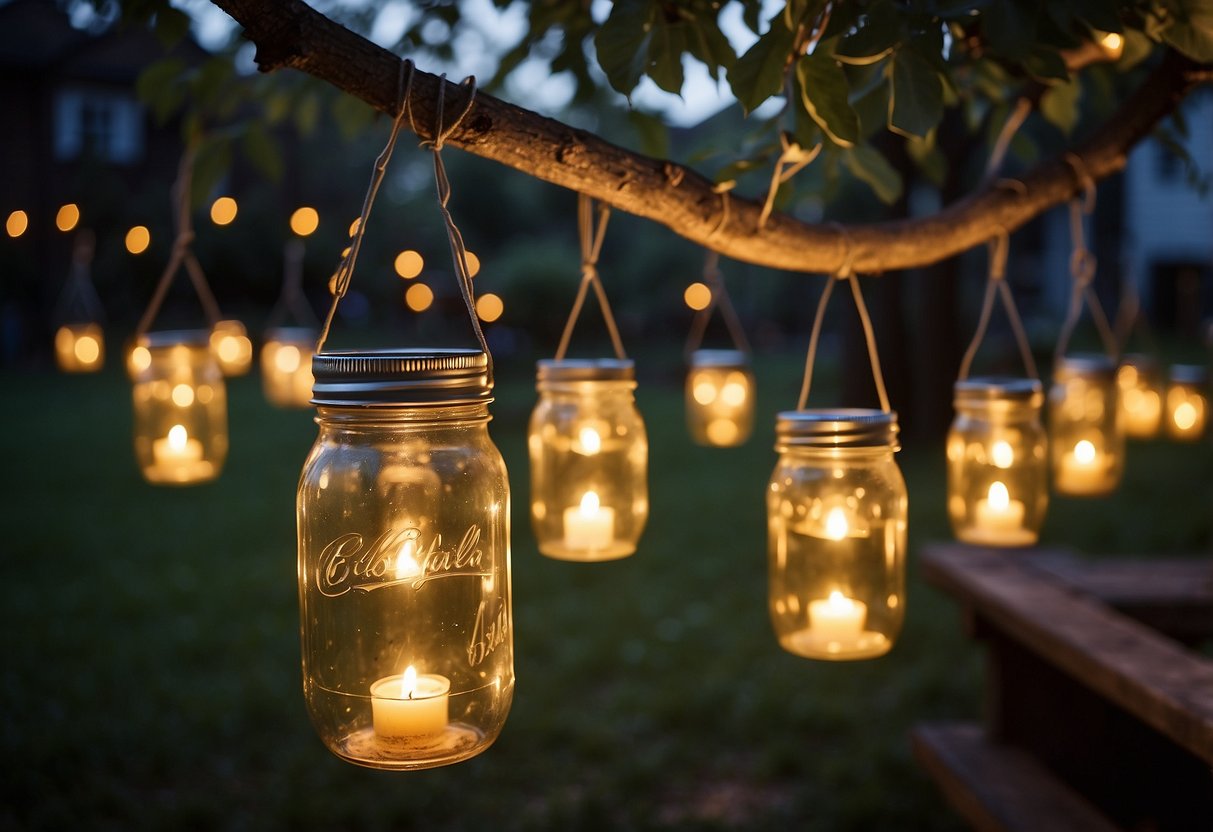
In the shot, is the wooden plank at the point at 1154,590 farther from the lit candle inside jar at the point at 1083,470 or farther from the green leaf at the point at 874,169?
the green leaf at the point at 874,169

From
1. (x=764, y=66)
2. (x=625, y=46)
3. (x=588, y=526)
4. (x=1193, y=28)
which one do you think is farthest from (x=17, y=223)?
(x=1193, y=28)

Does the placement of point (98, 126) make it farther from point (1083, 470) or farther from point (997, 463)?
point (997, 463)

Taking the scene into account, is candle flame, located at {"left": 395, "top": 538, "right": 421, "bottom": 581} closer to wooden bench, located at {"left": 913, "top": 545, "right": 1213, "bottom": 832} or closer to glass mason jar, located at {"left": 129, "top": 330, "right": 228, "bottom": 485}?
glass mason jar, located at {"left": 129, "top": 330, "right": 228, "bottom": 485}

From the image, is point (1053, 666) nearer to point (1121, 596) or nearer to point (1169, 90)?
point (1121, 596)

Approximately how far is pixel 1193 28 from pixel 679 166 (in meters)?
0.85

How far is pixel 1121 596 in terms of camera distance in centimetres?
336

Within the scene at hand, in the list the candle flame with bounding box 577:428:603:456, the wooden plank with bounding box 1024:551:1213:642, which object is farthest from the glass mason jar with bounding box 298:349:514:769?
the wooden plank with bounding box 1024:551:1213:642

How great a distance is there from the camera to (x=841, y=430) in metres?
1.79

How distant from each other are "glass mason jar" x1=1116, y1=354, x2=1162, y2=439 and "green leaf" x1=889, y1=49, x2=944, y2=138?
4.04 m

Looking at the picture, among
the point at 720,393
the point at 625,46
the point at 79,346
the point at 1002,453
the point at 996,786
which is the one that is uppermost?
the point at 625,46

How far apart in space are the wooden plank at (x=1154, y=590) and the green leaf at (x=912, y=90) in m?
2.25

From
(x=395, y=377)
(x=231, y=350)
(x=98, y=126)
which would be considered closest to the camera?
(x=395, y=377)

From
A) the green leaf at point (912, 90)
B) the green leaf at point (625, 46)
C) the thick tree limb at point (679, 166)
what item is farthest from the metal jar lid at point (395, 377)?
the green leaf at point (912, 90)

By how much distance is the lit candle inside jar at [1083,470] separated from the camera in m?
3.11
